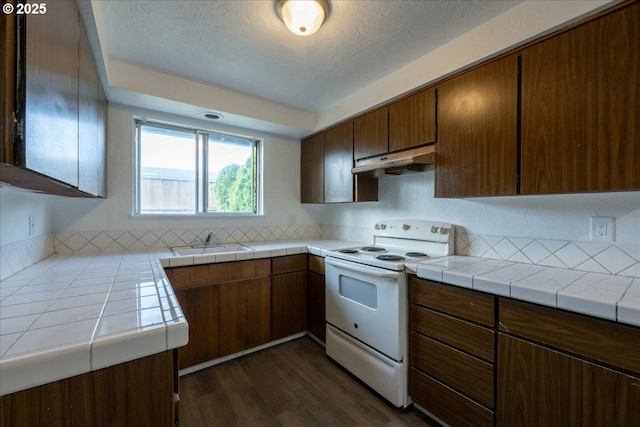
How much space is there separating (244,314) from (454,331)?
1.58m

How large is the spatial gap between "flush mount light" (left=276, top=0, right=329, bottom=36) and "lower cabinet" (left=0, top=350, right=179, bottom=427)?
1533 mm

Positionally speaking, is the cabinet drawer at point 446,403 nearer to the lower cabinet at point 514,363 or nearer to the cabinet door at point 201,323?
the lower cabinet at point 514,363

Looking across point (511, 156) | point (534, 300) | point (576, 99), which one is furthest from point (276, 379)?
point (576, 99)

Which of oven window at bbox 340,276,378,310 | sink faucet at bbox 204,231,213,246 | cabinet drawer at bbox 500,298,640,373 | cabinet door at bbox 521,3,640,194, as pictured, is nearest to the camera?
cabinet drawer at bbox 500,298,640,373

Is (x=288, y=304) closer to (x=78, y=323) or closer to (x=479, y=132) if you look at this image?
(x=78, y=323)

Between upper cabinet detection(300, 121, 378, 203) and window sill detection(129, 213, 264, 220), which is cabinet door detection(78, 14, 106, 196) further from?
upper cabinet detection(300, 121, 378, 203)

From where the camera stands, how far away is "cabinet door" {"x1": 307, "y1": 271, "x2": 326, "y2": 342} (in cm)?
232

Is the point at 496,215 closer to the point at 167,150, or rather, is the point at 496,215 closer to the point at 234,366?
the point at 234,366

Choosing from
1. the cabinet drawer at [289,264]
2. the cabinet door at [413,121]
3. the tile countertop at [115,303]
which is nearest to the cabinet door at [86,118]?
the tile countertop at [115,303]

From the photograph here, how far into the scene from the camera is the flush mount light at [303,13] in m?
1.29

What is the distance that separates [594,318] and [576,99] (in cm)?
96

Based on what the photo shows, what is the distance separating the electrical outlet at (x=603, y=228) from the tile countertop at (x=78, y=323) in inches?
77.4

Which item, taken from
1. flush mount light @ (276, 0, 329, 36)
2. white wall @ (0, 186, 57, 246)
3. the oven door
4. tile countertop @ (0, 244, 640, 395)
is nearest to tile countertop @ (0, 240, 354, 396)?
tile countertop @ (0, 244, 640, 395)

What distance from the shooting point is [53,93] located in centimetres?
74
